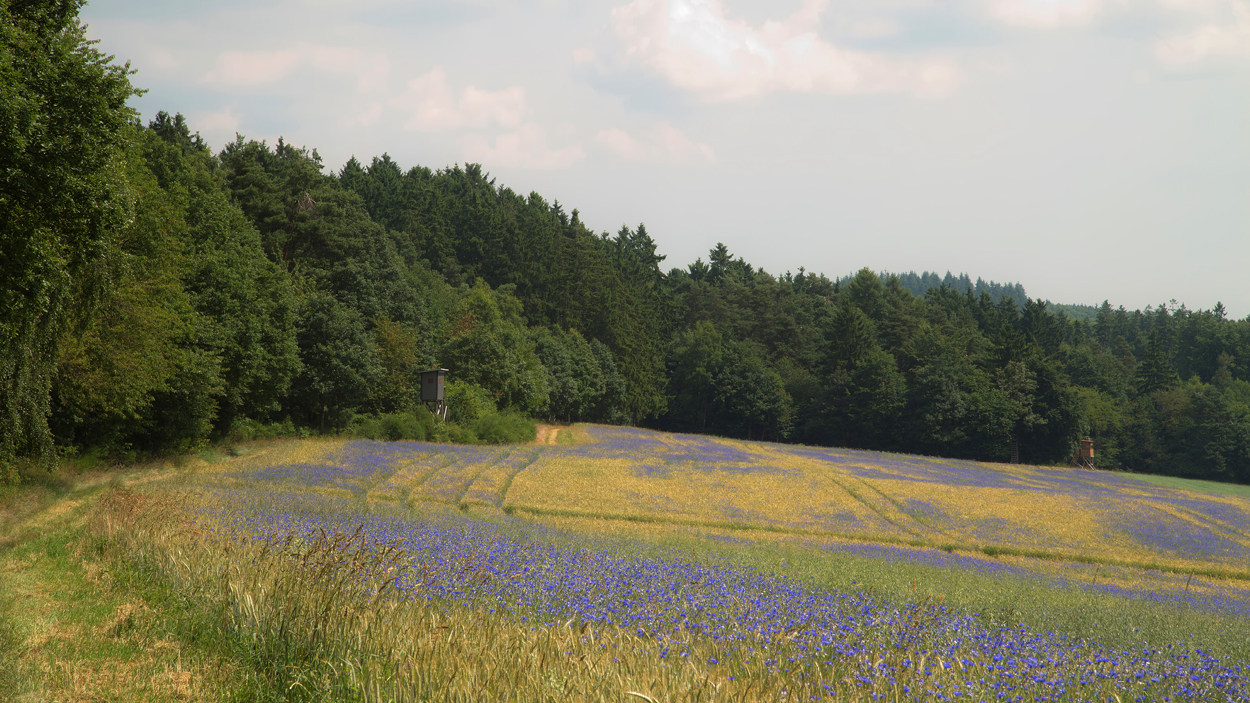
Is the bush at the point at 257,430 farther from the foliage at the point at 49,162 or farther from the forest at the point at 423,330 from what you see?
the foliage at the point at 49,162

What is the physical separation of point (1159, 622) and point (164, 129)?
248ft

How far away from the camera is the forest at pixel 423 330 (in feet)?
38.5

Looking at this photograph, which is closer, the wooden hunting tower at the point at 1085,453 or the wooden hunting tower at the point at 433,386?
the wooden hunting tower at the point at 433,386

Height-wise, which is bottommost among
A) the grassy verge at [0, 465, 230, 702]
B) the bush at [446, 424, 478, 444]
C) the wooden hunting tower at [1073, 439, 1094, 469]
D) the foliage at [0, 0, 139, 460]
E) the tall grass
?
the wooden hunting tower at [1073, 439, 1094, 469]

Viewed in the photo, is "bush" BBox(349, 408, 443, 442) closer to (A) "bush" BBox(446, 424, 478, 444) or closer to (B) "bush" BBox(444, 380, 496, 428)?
(A) "bush" BBox(446, 424, 478, 444)

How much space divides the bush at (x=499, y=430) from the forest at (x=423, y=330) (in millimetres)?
169

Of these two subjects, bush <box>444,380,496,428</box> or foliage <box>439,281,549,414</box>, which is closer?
bush <box>444,380,496,428</box>

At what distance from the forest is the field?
451cm

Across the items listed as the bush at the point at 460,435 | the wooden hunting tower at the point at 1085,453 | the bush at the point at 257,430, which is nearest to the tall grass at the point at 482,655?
the bush at the point at 257,430

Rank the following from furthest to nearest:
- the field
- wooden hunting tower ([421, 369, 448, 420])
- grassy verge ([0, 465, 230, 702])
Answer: wooden hunting tower ([421, 369, 448, 420]) < grassy verge ([0, 465, 230, 702]) < the field

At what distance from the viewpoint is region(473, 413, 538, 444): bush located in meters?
50.8

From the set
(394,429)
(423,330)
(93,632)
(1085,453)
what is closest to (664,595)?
(93,632)

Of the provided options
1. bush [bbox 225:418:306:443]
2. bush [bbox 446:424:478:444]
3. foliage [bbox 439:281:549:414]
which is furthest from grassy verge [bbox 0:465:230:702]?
foliage [bbox 439:281:549:414]

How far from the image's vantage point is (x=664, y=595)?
8.95 meters
